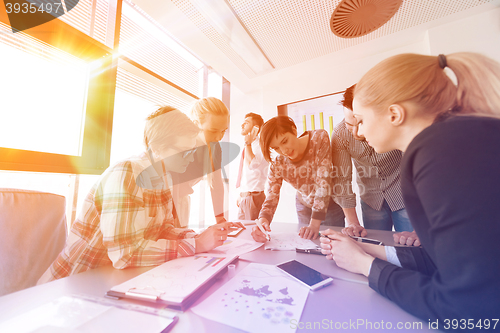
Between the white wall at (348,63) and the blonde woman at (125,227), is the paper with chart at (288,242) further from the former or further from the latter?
the white wall at (348,63)

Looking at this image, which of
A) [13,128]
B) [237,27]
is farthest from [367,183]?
[13,128]

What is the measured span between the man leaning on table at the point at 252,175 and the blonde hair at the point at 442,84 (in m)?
1.65

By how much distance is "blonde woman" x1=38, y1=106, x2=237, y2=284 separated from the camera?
2.29 ft

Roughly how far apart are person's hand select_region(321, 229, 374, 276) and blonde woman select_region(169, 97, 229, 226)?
39.7 inches

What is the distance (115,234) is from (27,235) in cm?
41

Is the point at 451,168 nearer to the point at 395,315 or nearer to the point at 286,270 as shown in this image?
the point at 395,315

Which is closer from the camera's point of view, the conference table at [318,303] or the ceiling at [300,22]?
the conference table at [318,303]

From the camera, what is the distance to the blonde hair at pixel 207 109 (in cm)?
157

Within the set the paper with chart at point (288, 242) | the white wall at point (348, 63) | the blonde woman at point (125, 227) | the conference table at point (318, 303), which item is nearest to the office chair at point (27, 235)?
the blonde woman at point (125, 227)

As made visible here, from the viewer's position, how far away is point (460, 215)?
1.17ft

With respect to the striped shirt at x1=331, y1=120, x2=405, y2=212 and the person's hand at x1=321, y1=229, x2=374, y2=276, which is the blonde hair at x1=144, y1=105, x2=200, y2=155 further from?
the striped shirt at x1=331, y1=120, x2=405, y2=212

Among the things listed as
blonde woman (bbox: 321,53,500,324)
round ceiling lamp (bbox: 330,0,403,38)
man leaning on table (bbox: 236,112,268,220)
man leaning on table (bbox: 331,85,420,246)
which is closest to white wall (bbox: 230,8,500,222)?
round ceiling lamp (bbox: 330,0,403,38)

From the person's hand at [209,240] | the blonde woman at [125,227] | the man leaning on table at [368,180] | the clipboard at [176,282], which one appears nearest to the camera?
the clipboard at [176,282]

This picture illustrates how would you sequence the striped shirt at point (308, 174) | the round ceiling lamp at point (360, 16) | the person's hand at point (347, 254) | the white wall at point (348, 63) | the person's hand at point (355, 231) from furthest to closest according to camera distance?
1. the white wall at point (348, 63)
2. the round ceiling lamp at point (360, 16)
3. the striped shirt at point (308, 174)
4. the person's hand at point (355, 231)
5. the person's hand at point (347, 254)
